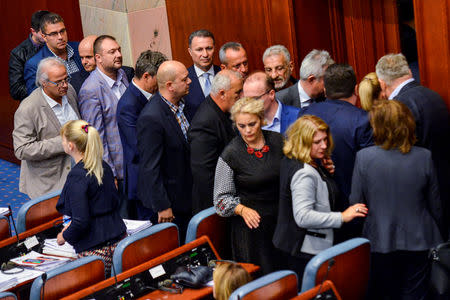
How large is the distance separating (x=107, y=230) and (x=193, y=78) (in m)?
1.72

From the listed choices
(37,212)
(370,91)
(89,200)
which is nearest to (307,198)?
(370,91)

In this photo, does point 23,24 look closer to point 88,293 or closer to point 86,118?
point 86,118

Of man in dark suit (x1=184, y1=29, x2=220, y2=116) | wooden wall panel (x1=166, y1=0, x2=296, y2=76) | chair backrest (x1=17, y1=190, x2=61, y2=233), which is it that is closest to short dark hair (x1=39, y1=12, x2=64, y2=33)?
man in dark suit (x1=184, y1=29, x2=220, y2=116)

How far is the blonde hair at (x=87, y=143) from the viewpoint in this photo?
156 inches

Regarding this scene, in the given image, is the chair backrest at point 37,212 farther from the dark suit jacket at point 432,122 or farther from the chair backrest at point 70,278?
the dark suit jacket at point 432,122

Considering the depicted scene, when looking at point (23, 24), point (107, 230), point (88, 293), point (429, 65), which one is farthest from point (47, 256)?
point (23, 24)

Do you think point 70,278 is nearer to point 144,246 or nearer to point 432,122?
point 144,246

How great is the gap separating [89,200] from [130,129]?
3.57 feet

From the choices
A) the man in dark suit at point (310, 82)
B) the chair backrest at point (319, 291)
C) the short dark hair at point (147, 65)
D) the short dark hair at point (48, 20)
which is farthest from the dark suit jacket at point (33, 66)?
the chair backrest at point (319, 291)

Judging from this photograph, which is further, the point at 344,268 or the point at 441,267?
the point at 441,267

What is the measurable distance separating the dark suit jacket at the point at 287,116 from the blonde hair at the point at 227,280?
1.47 meters

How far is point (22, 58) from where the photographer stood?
240 inches

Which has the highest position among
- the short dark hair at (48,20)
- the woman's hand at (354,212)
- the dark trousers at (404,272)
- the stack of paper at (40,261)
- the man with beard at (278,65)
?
the short dark hair at (48,20)

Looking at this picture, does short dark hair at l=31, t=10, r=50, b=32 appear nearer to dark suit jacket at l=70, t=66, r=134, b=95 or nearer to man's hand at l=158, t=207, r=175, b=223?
dark suit jacket at l=70, t=66, r=134, b=95
